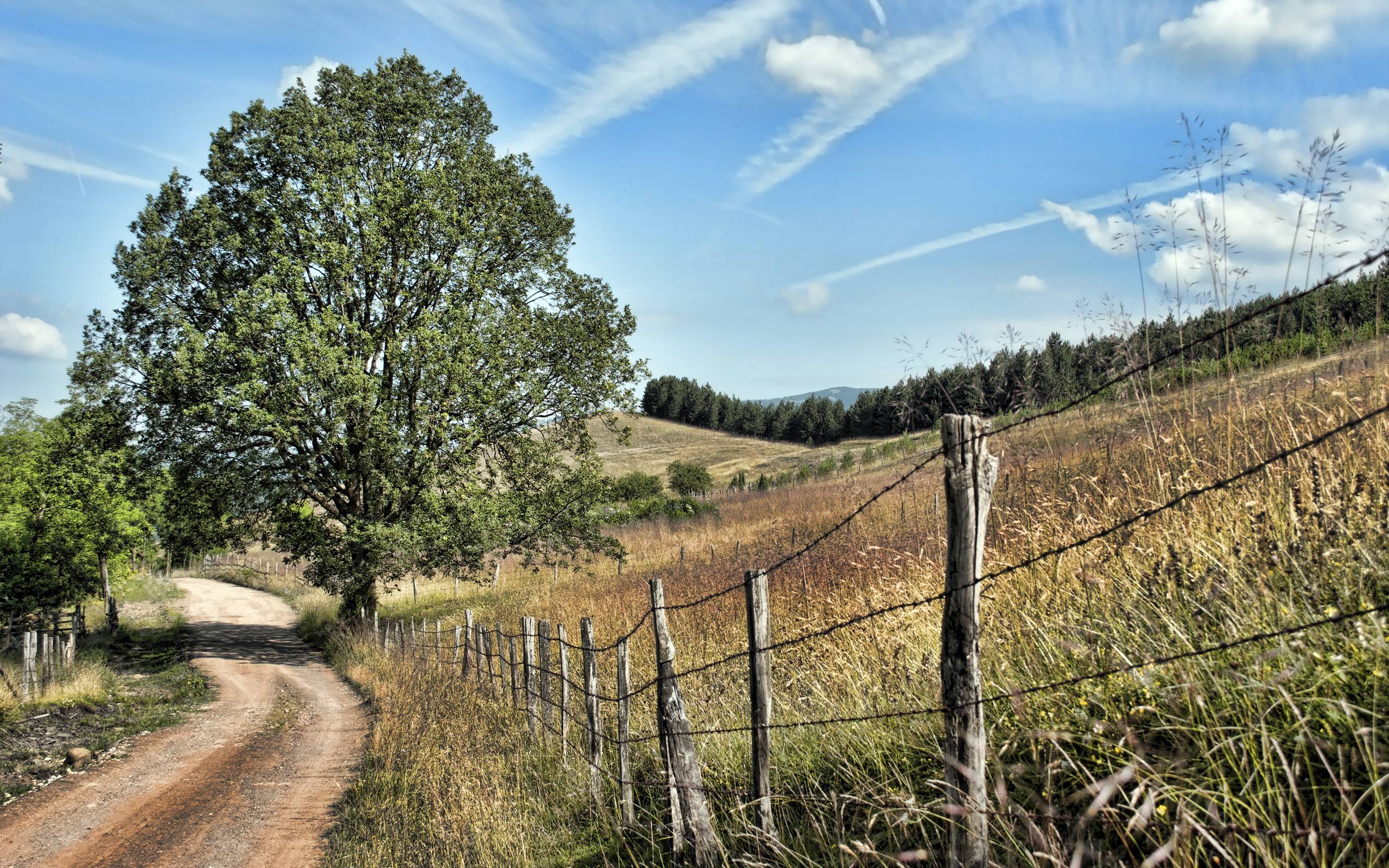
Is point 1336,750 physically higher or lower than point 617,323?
lower

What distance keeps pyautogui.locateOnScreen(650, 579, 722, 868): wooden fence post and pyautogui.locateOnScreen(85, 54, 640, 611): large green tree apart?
43.9 feet

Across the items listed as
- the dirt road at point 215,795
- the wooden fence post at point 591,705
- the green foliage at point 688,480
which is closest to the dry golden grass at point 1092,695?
the wooden fence post at point 591,705

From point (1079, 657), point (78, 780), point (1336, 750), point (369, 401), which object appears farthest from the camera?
point (369, 401)

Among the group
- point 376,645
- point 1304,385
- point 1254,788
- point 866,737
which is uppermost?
point 1304,385

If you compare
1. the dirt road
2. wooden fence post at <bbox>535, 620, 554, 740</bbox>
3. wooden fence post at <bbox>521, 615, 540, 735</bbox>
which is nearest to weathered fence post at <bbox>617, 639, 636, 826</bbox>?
wooden fence post at <bbox>535, 620, 554, 740</bbox>

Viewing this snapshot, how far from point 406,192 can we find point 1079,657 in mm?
18462

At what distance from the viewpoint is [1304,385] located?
8.17 meters

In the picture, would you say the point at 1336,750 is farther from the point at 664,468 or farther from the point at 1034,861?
the point at 664,468

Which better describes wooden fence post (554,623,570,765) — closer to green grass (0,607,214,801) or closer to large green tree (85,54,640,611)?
green grass (0,607,214,801)

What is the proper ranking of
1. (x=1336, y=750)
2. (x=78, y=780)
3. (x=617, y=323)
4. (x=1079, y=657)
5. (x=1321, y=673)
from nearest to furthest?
(x=1336, y=750) < (x=1321, y=673) < (x=1079, y=657) < (x=78, y=780) < (x=617, y=323)

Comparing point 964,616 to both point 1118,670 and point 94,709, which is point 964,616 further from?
point 94,709

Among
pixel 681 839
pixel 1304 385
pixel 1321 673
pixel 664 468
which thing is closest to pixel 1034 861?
pixel 1321 673

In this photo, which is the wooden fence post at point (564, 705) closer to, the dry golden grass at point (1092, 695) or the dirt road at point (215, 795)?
the dry golden grass at point (1092, 695)

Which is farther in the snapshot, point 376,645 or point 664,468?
point 664,468
